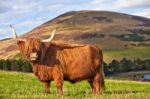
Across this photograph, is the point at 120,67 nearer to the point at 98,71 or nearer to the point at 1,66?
the point at 1,66

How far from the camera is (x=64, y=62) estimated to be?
19562 millimetres

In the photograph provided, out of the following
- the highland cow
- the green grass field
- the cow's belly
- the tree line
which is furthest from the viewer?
the tree line

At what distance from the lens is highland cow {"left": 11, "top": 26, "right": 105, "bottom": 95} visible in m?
18.8

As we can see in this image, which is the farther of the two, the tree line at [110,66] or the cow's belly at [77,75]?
the tree line at [110,66]

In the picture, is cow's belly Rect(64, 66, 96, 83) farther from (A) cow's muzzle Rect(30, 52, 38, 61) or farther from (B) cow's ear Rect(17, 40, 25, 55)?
(B) cow's ear Rect(17, 40, 25, 55)

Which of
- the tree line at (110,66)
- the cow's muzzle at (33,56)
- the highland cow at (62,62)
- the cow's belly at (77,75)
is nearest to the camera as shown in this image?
the cow's muzzle at (33,56)

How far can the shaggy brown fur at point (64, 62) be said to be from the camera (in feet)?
61.8

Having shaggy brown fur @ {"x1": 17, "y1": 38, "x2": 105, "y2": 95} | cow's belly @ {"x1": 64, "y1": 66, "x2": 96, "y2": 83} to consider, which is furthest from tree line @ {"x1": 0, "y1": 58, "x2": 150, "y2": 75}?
cow's belly @ {"x1": 64, "y1": 66, "x2": 96, "y2": 83}

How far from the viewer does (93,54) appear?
20.3 metres

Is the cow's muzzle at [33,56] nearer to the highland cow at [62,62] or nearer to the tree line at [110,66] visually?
the highland cow at [62,62]

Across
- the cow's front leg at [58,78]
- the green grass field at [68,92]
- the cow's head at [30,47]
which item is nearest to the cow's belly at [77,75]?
the cow's front leg at [58,78]

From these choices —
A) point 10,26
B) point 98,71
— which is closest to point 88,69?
point 98,71

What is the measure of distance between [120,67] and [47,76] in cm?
13562

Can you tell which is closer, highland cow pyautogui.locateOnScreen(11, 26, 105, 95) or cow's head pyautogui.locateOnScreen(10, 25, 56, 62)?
cow's head pyautogui.locateOnScreen(10, 25, 56, 62)
